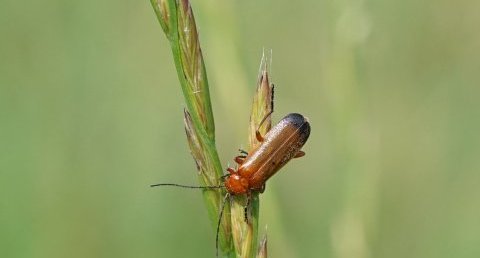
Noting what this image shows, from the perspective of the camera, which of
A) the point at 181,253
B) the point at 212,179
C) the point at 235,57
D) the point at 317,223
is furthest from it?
the point at 317,223

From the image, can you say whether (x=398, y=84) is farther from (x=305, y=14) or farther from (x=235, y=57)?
(x=235, y=57)

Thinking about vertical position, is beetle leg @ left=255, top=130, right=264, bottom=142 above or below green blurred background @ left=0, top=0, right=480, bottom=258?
above

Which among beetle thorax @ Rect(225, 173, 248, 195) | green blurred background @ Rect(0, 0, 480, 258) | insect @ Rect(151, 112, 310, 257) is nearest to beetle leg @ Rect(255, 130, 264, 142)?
beetle thorax @ Rect(225, 173, 248, 195)

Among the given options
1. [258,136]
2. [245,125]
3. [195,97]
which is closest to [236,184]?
[258,136]

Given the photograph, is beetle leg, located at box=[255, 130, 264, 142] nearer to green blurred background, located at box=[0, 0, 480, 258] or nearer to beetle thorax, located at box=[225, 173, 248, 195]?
beetle thorax, located at box=[225, 173, 248, 195]

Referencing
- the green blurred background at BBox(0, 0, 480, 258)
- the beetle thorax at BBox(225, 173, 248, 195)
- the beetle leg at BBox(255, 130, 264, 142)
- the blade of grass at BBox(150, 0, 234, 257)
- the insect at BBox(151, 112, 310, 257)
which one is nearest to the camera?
the blade of grass at BBox(150, 0, 234, 257)

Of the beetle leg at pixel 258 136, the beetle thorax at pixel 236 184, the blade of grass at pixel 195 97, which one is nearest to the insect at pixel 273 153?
the beetle thorax at pixel 236 184

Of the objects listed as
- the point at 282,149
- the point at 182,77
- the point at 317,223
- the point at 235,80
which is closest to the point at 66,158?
the point at 317,223
